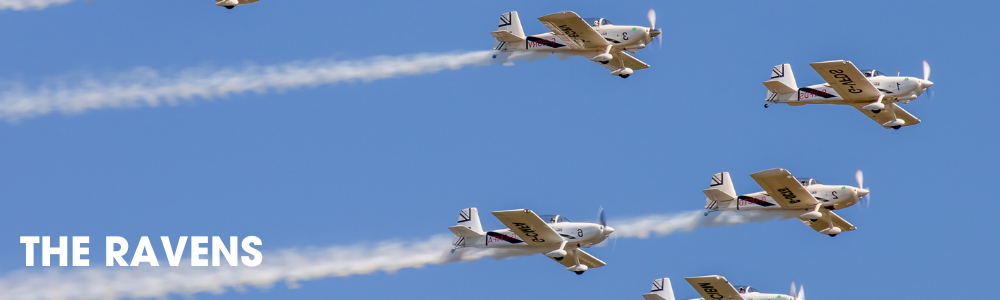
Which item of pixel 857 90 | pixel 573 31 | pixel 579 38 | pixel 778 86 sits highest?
pixel 573 31

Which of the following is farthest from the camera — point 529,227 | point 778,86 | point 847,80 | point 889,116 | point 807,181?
point 778,86

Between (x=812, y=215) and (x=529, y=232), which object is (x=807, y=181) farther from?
(x=529, y=232)

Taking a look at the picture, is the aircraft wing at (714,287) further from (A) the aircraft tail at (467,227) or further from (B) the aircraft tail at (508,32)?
(B) the aircraft tail at (508,32)

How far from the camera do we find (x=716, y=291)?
48469 millimetres

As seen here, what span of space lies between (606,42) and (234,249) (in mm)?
14023

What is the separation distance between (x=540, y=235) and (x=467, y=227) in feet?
10.9

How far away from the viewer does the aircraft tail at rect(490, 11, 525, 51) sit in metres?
A: 50.9

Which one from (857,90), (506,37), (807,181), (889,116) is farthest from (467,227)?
(889,116)

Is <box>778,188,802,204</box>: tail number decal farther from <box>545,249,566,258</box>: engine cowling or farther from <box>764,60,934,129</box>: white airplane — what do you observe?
<box>545,249,566,258</box>: engine cowling

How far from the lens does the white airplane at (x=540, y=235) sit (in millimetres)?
45000

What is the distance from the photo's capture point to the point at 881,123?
52906 millimetres

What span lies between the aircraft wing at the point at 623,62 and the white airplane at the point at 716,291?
757 centimetres

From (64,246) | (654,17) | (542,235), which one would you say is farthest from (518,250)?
(64,246)

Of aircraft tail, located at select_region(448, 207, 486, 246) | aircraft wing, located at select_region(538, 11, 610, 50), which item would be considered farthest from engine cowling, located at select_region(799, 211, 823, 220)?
aircraft tail, located at select_region(448, 207, 486, 246)
